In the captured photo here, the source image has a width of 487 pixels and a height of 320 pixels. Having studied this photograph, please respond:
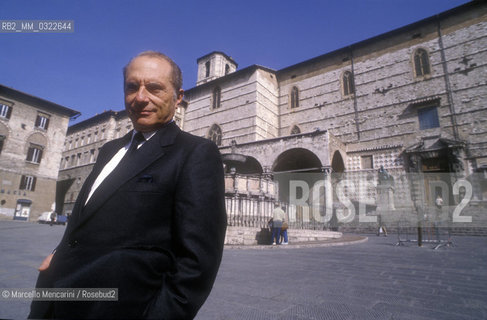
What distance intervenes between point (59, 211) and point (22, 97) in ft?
55.2

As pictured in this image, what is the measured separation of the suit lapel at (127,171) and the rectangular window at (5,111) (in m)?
32.3

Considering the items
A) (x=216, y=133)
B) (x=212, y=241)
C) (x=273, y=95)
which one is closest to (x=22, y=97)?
(x=216, y=133)

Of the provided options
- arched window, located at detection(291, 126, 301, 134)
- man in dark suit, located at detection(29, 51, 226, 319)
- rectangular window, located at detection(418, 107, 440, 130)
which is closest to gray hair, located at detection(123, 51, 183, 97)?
man in dark suit, located at detection(29, 51, 226, 319)

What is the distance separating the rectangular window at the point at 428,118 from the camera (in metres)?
18.1

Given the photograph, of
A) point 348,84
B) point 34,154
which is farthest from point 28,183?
point 348,84

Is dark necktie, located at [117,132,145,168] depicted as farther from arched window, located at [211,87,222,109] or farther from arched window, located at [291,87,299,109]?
arched window, located at [211,87,222,109]

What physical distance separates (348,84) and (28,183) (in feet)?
104

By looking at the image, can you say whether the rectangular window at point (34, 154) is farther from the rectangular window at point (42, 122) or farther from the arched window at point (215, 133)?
the arched window at point (215, 133)

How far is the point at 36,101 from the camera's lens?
26828 mm

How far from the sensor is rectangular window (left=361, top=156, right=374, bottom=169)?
777 inches

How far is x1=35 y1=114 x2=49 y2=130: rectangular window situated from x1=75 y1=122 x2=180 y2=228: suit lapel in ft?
109

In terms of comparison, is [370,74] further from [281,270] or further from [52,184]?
[52,184]

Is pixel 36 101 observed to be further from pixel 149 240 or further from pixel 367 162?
pixel 149 240

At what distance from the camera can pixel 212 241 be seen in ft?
3.45
